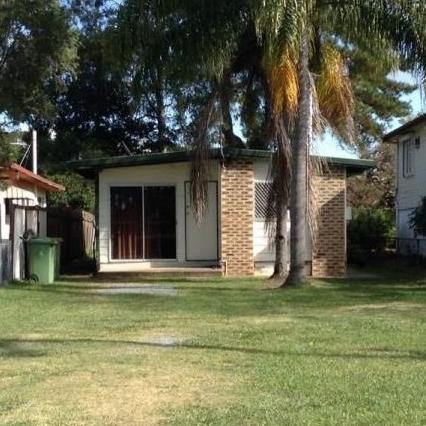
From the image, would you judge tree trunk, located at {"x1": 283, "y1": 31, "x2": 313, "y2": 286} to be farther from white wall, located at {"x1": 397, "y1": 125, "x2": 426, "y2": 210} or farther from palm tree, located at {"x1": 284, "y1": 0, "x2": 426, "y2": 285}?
white wall, located at {"x1": 397, "y1": 125, "x2": 426, "y2": 210}

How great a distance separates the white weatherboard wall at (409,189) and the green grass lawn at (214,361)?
40.7 feet

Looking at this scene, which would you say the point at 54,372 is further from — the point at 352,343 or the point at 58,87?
the point at 58,87

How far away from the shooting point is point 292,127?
16.6 m

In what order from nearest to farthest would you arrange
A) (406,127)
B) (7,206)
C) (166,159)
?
(7,206) → (166,159) → (406,127)

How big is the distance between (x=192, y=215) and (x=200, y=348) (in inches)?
443

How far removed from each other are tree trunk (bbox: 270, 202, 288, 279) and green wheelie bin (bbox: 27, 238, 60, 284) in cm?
518

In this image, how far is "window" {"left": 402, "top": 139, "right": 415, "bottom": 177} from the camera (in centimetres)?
2641

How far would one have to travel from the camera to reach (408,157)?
27000 mm

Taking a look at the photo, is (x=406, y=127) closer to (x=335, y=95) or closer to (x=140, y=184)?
(x=335, y=95)

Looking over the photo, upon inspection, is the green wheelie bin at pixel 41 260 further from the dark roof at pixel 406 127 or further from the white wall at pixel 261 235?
the dark roof at pixel 406 127

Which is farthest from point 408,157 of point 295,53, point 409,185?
point 295,53

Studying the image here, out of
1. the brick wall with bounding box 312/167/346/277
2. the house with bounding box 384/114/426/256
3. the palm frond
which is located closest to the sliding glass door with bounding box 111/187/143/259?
the brick wall with bounding box 312/167/346/277

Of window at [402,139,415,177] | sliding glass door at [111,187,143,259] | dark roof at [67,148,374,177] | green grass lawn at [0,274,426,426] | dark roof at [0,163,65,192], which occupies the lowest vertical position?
green grass lawn at [0,274,426,426]

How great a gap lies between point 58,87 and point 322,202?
720 centimetres
